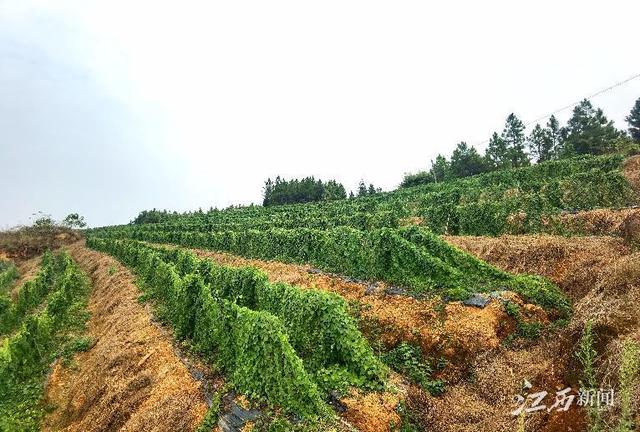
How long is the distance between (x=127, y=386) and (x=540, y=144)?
8484cm

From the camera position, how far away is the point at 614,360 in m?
7.46

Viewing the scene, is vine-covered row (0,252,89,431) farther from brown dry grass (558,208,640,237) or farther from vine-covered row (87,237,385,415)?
brown dry grass (558,208,640,237)

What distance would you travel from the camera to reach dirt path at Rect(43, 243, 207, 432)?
1020cm

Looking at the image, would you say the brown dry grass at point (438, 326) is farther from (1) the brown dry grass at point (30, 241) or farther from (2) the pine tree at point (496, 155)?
(1) the brown dry grass at point (30, 241)

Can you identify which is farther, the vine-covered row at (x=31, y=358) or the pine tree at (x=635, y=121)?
the pine tree at (x=635, y=121)

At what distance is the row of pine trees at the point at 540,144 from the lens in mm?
67562

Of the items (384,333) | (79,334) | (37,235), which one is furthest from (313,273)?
(37,235)

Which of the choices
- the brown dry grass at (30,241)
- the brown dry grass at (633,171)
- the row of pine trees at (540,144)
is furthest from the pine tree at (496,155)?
the brown dry grass at (30,241)

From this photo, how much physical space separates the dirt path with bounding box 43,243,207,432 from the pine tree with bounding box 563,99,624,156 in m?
62.3

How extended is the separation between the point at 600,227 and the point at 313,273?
12.6 meters

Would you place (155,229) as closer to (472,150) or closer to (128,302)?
(128,302)

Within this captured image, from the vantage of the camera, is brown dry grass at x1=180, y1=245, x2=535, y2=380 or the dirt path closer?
the dirt path

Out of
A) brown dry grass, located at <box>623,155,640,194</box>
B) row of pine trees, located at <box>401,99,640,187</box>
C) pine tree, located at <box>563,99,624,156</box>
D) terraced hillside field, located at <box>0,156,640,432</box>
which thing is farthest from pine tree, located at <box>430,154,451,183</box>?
terraced hillside field, located at <box>0,156,640,432</box>

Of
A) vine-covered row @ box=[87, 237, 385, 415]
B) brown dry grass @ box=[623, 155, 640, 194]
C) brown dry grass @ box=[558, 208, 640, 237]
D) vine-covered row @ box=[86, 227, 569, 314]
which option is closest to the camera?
vine-covered row @ box=[87, 237, 385, 415]
